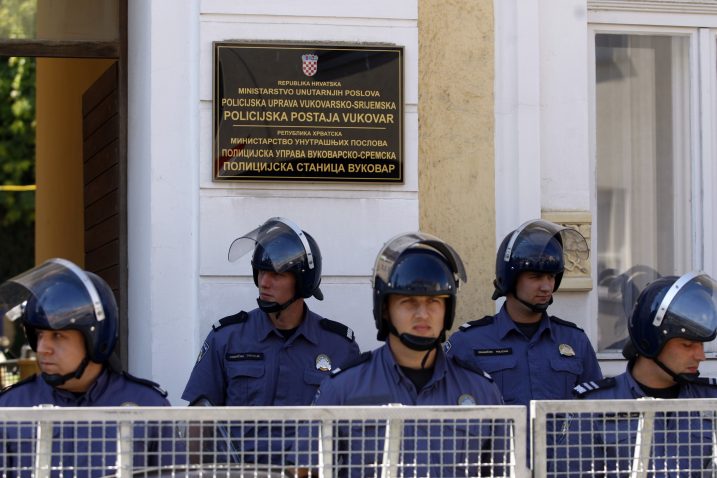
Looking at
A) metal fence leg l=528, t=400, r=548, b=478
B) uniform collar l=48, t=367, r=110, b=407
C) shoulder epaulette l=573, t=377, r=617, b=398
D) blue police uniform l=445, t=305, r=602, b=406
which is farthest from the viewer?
blue police uniform l=445, t=305, r=602, b=406

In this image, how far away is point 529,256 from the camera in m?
5.69

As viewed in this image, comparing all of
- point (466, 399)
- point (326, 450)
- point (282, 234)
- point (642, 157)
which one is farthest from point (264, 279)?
point (642, 157)

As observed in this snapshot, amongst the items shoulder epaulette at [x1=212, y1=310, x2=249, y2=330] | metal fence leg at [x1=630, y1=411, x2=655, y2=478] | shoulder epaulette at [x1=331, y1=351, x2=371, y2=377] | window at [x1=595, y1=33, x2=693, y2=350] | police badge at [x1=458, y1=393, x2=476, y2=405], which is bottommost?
metal fence leg at [x1=630, y1=411, x2=655, y2=478]

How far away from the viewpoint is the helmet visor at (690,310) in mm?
4738

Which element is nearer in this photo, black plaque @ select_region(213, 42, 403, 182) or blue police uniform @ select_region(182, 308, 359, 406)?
blue police uniform @ select_region(182, 308, 359, 406)

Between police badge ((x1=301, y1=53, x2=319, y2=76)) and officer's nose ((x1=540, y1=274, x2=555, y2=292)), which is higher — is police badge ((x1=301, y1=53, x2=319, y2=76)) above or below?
above

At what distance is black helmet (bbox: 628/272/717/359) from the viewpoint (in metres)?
4.74

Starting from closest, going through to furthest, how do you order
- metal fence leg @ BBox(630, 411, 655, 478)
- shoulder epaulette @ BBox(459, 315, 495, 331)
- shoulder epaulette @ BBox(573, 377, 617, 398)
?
metal fence leg @ BBox(630, 411, 655, 478) → shoulder epaulette @ BBox(573, 377, 617, 398) → shoulder epaulette @ BBox(459, 315, 495, 331)

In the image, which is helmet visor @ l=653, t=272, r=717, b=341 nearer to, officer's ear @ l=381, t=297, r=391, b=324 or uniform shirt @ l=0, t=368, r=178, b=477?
officer's ear @ l=381, t=297, r=391, b=324

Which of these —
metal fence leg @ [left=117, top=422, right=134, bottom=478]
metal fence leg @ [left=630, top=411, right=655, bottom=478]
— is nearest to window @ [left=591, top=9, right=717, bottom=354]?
metal fence leg @ [left=630, top=411, right=655, bottom=478]

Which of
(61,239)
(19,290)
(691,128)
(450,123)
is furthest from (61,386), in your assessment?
(61,239)

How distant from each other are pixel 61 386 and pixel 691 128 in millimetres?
3989

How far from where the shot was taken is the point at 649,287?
196 inches

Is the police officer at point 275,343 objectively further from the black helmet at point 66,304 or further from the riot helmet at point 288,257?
the black helmet at point 66,304
